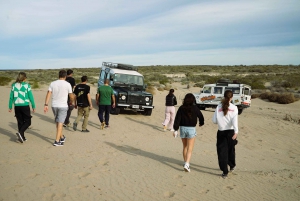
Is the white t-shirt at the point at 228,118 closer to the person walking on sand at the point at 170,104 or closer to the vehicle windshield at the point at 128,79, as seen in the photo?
the person walking on sand at the point at 170,104

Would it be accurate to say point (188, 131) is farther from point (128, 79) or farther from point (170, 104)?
point (128, 79)

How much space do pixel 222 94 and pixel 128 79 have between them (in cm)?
677

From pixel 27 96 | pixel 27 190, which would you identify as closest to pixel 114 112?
pixel 27 96

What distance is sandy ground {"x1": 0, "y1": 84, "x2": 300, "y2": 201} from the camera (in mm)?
4855

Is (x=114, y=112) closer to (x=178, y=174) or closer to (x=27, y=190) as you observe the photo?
(x=178, y=174)

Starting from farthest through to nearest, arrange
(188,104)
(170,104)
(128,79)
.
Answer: (128,79) < (170,104) < (188,104)

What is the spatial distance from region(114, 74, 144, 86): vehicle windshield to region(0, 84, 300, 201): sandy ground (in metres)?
4.51

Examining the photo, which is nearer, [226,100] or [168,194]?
[168,194]

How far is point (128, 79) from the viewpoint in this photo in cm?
1528

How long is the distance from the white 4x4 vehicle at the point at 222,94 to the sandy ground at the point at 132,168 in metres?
7.02

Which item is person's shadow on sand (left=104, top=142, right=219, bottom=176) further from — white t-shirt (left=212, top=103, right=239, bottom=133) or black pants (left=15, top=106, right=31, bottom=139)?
black pants (left=15, top=106, right=31, bottom=139)

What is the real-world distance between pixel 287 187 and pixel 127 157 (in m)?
3.53

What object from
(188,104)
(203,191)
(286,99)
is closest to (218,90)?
(286,99)

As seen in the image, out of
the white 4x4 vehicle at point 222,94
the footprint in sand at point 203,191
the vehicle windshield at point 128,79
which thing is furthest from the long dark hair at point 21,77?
the white 4x4 vehicle at point 222,94
